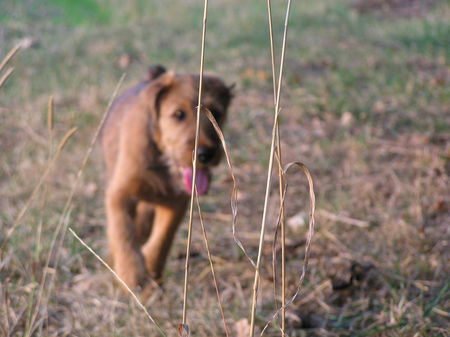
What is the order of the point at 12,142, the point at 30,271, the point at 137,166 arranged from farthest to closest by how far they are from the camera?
1. the point at 12,142
2. the point at 137,166
3. the point at 30,271

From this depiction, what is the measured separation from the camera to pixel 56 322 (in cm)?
274

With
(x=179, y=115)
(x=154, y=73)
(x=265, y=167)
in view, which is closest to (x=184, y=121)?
(x=179, y=115)

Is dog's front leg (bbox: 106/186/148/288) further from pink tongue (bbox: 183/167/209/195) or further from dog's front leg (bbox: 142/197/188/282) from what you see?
pink tongue (bbox: 183/167/209/195)

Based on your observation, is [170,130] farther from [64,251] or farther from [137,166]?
[64,251]

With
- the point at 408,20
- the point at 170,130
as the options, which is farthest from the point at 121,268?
the point at 408,20

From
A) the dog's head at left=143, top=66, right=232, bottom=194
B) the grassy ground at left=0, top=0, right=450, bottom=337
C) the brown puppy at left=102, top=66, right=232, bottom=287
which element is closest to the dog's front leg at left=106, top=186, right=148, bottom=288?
the brown puppy at left=102, top=66, right=232, bottom=287

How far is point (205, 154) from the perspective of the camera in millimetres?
3240

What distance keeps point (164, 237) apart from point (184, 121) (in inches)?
24.8

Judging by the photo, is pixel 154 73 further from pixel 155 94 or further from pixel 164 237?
pixel 164 237

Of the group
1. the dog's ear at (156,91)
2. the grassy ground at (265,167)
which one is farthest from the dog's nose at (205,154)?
the grassy ground at (265,167)

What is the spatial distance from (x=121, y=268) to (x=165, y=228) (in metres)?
0.39

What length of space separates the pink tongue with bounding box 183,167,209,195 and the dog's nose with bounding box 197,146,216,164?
0.08 meters

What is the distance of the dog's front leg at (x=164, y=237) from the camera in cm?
343

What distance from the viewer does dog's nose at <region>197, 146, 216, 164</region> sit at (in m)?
3.22
